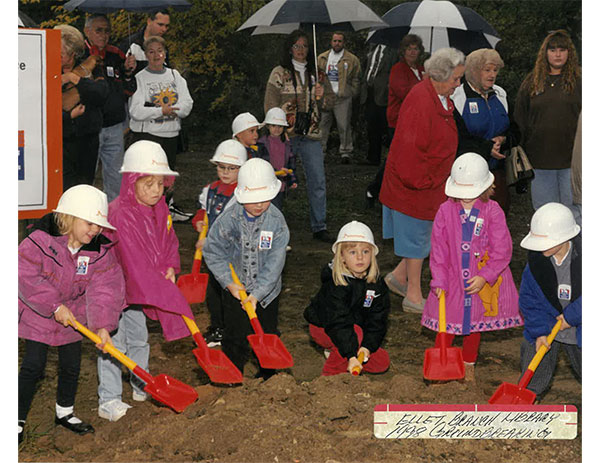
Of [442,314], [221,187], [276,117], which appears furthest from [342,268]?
[276,117]

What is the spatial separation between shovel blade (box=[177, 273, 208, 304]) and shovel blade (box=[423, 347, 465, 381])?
6.27ft

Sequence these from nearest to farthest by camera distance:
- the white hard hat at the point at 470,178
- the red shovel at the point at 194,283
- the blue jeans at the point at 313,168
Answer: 1. the white hard hat at the point at 470,178
2. the red shovel at the point at 194,283
3. the blue jeans at the point at 313,168

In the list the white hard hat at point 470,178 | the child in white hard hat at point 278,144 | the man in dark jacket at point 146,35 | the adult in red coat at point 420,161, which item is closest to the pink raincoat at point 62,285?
the white hard hat at point 470,178

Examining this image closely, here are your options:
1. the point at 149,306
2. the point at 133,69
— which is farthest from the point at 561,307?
the point at 133,69

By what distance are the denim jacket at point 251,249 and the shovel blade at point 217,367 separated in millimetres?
390

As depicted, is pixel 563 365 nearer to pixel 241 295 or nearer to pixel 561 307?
pixel 561 307

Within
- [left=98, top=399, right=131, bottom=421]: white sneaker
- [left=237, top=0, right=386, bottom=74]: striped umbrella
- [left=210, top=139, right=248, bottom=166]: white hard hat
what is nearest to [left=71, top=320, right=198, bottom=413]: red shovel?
[left=98, top=399, right=131, bottom=421]: white sneaker

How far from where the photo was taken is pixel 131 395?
5449 millimetres

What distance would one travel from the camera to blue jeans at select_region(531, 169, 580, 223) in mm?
6598

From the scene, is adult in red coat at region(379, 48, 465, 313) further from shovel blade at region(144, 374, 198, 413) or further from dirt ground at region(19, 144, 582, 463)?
shovel blade at region(144, 374, 198, 413)

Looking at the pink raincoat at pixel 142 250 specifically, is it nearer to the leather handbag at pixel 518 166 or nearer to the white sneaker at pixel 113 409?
the white sneaker at pixel 113 409

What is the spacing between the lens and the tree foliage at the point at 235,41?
9453 millimetres

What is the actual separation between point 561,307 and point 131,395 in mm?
2556

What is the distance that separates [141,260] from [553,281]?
2207 millimetres
